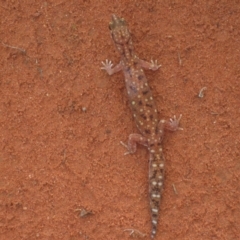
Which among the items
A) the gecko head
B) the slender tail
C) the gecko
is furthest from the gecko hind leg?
the gecko head

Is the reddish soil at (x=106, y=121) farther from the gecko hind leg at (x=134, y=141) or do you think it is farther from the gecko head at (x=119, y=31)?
the gecko head at (x=119, y=31)

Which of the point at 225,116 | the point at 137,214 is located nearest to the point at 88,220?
the point at 137,214

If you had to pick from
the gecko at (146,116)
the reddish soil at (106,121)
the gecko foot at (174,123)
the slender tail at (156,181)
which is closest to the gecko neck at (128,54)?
the gecko at (146,116)

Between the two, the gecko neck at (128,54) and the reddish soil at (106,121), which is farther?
the reddish soil at (106,121)

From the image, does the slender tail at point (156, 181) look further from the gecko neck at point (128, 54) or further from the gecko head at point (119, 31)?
the gecko head at point (119, 31)

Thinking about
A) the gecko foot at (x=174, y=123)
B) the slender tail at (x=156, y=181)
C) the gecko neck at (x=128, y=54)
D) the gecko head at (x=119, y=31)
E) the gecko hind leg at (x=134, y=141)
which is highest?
the gecko head at (x=119, y=31)

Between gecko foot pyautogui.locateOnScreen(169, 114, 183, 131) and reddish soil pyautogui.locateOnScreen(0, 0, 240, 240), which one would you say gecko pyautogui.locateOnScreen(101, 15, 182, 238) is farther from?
reddish soil pyautogui.locateOnScreen(0, 0, 240, 240)

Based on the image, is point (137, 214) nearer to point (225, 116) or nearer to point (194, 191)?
point (194, 191)

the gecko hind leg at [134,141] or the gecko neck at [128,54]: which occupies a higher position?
the gecko neck at [128,54]
